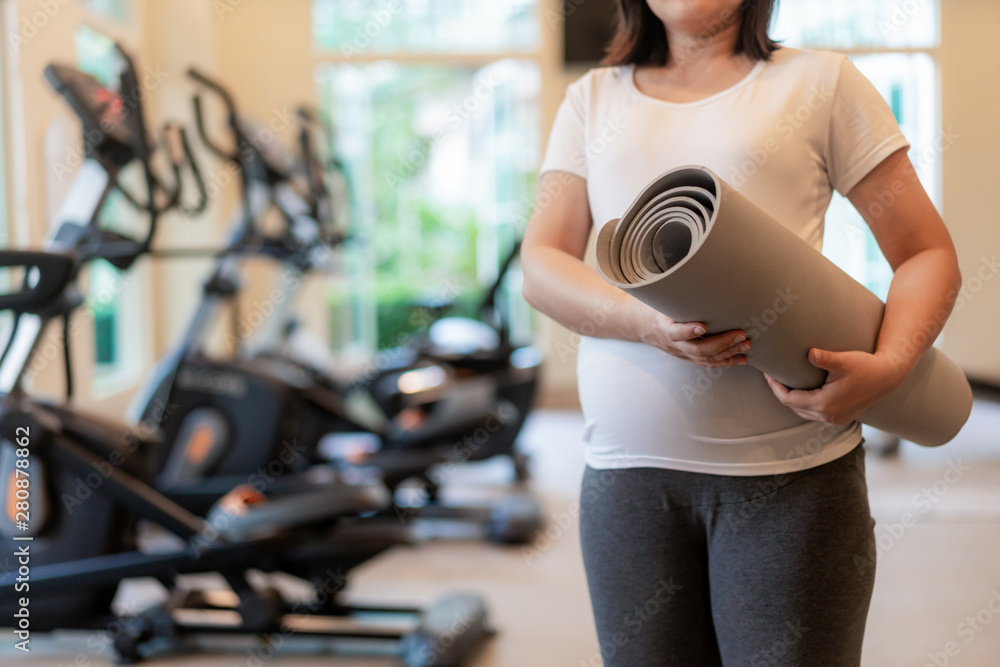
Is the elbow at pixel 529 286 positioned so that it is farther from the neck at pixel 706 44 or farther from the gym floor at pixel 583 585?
the gym floor at pixel 583 585

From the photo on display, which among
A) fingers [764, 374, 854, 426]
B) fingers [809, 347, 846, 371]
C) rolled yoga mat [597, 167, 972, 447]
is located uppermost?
rolled yoga mat [597, 167, 972, 447]

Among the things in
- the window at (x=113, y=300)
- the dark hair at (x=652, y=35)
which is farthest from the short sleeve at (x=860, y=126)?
the window at (x=113, y=300)

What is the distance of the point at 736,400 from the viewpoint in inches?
35.9

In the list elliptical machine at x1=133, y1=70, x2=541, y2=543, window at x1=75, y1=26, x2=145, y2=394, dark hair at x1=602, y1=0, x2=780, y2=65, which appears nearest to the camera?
dark hair at x1=602, y1=0, x2=780, y2=65

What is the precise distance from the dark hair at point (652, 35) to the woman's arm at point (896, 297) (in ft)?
0.66

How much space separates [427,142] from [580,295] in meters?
5.99

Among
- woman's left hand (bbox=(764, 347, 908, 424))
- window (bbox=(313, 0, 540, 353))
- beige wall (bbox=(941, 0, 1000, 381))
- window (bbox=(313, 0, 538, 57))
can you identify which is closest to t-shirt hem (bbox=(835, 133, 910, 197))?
woman's left hand (bbox=(764, 347, 908, 424))

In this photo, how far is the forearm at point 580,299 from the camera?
2.84ft

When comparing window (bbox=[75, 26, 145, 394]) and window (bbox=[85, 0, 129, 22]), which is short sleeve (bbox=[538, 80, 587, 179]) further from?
window (bbox=[85, 0, 129, 22])

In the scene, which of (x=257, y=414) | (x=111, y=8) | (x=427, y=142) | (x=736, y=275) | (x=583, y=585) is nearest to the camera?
(x=736, y=275)

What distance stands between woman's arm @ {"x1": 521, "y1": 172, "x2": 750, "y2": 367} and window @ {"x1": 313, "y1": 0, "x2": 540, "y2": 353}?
17.7 ft

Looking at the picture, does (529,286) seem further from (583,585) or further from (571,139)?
(583,585)

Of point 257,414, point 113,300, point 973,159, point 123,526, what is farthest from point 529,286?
point 973,159

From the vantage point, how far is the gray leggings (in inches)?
34.8
